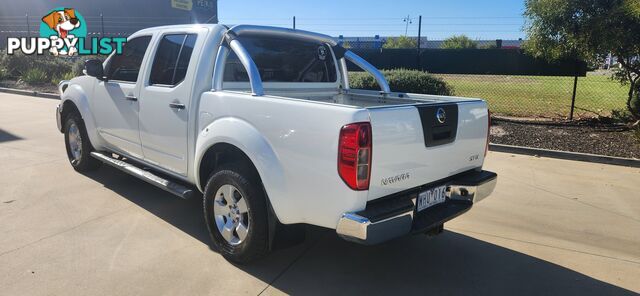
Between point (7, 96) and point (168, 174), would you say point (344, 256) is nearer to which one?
point (168, 174)

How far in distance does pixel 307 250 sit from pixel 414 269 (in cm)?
90

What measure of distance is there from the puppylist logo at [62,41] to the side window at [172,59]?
1079 cm

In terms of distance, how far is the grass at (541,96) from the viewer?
39.0ft

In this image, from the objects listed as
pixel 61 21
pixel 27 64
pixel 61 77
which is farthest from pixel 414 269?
pixel 61 21

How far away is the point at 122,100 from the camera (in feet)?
16.0

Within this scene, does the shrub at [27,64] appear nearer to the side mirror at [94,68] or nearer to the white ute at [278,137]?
the white ute at [278,137]

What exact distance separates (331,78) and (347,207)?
8.02ft

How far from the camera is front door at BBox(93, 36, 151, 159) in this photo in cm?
476

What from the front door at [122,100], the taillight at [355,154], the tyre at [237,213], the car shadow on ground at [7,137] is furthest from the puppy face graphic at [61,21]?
the taillight at [355,154]

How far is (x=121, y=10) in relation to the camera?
66000 millimetres

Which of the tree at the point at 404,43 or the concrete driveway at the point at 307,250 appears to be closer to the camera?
the concrete driveway at the point at 307,250

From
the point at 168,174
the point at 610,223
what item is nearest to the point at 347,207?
the point at 168,174

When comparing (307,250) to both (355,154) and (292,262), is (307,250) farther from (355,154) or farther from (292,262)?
(355,154)

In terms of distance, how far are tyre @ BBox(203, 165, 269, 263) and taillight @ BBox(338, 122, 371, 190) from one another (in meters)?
0.82
